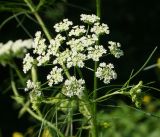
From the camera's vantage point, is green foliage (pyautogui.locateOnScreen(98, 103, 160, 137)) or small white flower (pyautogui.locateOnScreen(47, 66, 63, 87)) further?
green foliage (pyautogui.locateOnScreen(98, 103, 160, 137))

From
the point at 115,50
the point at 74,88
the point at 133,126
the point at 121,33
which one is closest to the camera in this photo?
the point at 74,88

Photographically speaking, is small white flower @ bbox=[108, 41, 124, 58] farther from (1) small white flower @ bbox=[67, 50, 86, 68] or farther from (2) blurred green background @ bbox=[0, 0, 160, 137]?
(2) blurred green background @ bbox=[0, 0, 160, 137]

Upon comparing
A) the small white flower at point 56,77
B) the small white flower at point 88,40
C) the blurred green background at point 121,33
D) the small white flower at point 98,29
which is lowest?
the small white flower at point 56,77

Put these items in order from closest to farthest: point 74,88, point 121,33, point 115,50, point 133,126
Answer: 1. point 74,88
2. point 115,50
3. point 133,126
4. point 121,33

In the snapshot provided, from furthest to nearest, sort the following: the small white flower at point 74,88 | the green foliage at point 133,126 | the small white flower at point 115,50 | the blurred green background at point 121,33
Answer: the blurred green background at point 121,33 < the green foliage at point 133,126 < the small white flower at point 115,50 < the small white flower at point 74,88

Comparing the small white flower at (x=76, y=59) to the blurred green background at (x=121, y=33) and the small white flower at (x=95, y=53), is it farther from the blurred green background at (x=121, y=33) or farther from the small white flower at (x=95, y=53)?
the blurred green background at (x=121, y=33)

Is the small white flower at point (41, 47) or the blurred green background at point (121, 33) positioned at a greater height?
the blurred green background at point (121, 33)

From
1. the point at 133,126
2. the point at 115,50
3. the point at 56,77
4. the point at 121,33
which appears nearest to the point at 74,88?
the point at 56,77

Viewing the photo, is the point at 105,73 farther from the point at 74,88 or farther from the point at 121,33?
the point at 121,33

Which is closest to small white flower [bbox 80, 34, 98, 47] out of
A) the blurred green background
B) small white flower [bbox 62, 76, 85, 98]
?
small white flower [bbox 62, 76, 85, 98]

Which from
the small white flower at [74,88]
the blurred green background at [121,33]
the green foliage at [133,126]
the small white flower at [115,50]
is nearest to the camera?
the small white flower at [74,88]

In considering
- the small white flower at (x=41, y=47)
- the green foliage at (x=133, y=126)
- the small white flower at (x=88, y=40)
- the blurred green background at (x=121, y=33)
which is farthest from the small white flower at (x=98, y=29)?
the blurred green background at (x=121, y=33)

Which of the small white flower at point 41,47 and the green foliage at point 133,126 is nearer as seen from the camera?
the small white flower at point 41,47
